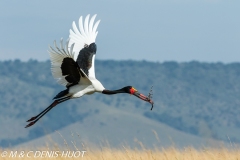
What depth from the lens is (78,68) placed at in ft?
45.0

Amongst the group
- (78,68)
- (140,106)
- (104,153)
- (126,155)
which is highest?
(78,68)

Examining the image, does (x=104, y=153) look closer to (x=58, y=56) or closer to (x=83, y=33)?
(x=58, y=56)

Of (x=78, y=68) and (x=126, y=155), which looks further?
(x=78, y=68)

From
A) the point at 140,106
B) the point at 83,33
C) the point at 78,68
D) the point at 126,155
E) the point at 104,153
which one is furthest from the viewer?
the point at 140,106

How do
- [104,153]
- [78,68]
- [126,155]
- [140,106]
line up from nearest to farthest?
[126,155] → [104,153] → [78,68] → [140,106]

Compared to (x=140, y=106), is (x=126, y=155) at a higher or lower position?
higher

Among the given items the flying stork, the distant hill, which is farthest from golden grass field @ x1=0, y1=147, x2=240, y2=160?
the distant hill

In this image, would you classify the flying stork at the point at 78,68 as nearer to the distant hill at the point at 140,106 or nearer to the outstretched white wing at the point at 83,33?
the outstretched white wing at the point at 83,33

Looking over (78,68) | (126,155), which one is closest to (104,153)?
(126,155)

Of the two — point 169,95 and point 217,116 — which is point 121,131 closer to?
point 217,116

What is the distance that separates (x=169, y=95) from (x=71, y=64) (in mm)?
179825

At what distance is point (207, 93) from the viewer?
196750 millimetres

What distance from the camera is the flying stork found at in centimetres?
1327

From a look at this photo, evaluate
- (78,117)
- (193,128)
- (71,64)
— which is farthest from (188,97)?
(71,64)
